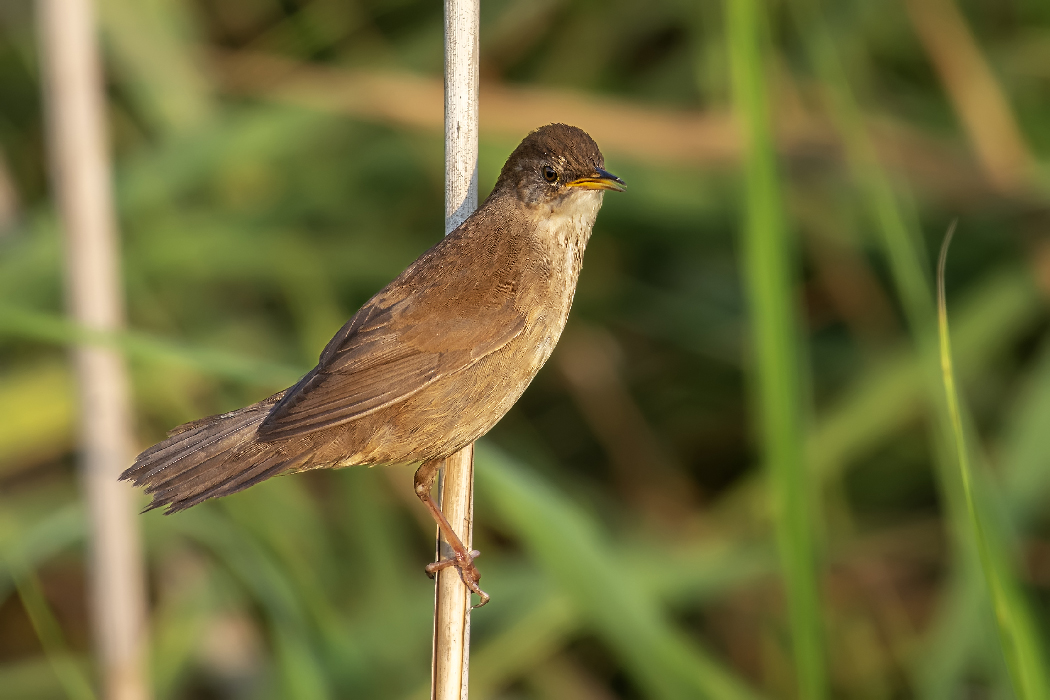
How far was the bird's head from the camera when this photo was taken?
2.46m

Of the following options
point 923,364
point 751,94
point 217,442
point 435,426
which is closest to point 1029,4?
point 923,364

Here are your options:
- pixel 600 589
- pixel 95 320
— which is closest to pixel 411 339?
pixel 600 589

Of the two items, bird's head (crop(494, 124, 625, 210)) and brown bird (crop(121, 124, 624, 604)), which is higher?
bird's head (crop(494, 124, 625, 210))

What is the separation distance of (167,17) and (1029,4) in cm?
338

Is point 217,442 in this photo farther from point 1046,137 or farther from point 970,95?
point 1046,137

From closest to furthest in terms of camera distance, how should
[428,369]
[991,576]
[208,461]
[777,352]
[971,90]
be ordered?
[991,576] → [777,352] → [208,461] → [428,369] → [971,90]

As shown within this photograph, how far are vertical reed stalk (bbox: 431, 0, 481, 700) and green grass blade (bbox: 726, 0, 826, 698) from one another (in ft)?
1.87

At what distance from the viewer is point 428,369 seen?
90.4 inches

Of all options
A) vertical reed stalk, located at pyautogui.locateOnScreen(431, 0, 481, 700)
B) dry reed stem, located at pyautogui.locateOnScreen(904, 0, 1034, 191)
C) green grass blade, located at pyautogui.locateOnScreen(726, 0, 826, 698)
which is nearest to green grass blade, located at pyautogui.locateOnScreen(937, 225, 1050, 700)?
green grass blade, located at pyautogui.locateOnScreen(726, 0, 826, 698)

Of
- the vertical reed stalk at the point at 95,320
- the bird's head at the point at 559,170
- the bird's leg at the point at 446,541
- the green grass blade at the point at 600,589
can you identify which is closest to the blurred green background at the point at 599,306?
the vertical reed stalk at the point at 95,320

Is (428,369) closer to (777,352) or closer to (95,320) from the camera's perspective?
(777,352)

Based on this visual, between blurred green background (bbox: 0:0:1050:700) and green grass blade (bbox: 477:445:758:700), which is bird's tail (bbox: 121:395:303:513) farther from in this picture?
blurred green background (bbox: 0:0:1050:700)

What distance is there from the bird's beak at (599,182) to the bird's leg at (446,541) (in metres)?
0.72

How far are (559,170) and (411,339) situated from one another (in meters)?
0.55
